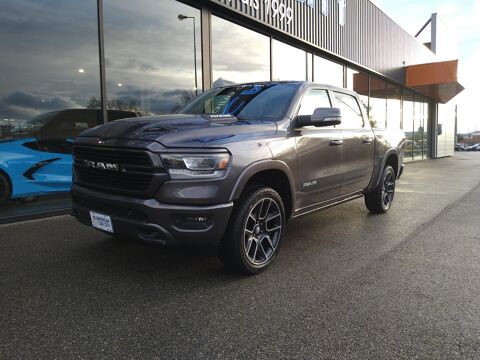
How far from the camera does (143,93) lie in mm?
7703

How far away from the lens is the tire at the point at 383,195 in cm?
620

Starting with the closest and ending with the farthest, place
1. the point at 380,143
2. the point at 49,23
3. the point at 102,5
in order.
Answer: the point at 380,143, the point at 49,23, the point at 102,5

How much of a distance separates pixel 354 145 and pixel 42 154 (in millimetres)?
4790

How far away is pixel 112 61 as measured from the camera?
23.5 feet

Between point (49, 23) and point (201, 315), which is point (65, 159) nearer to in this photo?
point (49, 23)

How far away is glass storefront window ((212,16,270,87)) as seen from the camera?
30.3 feet

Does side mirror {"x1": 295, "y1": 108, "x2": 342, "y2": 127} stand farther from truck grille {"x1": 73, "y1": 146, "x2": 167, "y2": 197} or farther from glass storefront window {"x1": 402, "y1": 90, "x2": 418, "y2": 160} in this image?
glass storefront window {"x1": 402, "y1": 90, "x2": 418, "y2": 160}

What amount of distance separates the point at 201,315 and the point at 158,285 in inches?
27.0

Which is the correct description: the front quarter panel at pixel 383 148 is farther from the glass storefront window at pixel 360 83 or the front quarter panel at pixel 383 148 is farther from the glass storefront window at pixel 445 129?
the glass storefront window at pixel 445 129

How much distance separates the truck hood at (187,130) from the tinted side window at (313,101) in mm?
715

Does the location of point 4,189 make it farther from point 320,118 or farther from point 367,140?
point 367,140

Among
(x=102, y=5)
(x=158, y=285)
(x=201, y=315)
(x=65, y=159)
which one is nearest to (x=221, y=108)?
(x=158, y=285)

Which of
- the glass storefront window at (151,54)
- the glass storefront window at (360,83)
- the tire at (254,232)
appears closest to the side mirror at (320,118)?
the tire at (254,232)

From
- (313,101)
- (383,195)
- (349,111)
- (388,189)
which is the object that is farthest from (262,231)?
(388,189)
